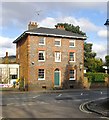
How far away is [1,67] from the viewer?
43.9m

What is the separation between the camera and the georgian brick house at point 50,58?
134ft

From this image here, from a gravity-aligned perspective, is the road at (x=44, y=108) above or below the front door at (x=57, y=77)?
below

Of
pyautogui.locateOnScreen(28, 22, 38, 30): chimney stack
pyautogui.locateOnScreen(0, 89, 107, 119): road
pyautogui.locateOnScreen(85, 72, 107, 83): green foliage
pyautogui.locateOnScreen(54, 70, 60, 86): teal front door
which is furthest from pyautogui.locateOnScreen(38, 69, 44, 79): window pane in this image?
A: pyautogui.locateOnScreen(0, 89, 107, 119): road

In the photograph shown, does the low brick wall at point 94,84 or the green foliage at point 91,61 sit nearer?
Answer: the low brick wall at point 94,84

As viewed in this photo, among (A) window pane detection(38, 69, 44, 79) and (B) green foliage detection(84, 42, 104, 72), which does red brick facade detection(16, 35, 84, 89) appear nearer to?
(A) window pane detection(38, 69, 44, 79)

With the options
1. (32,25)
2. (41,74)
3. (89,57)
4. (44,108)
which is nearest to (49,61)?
(41,74)

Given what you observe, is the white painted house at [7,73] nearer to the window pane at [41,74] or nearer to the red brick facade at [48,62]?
the red brick facade at [48,62]

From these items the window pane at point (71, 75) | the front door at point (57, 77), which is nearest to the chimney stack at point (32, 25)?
the front door at point (57, 77)

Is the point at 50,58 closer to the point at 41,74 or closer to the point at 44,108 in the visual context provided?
the point at 41,74

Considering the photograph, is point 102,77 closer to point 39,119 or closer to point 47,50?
→ point 47,50

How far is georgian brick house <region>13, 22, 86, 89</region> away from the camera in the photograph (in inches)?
1610

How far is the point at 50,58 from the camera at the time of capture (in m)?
42.1

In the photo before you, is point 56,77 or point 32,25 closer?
point 56,77

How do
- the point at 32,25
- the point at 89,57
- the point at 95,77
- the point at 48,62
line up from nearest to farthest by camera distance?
the point at 48,62 → the point at 32,25 → the point at 95,77 → the point at 89,57
